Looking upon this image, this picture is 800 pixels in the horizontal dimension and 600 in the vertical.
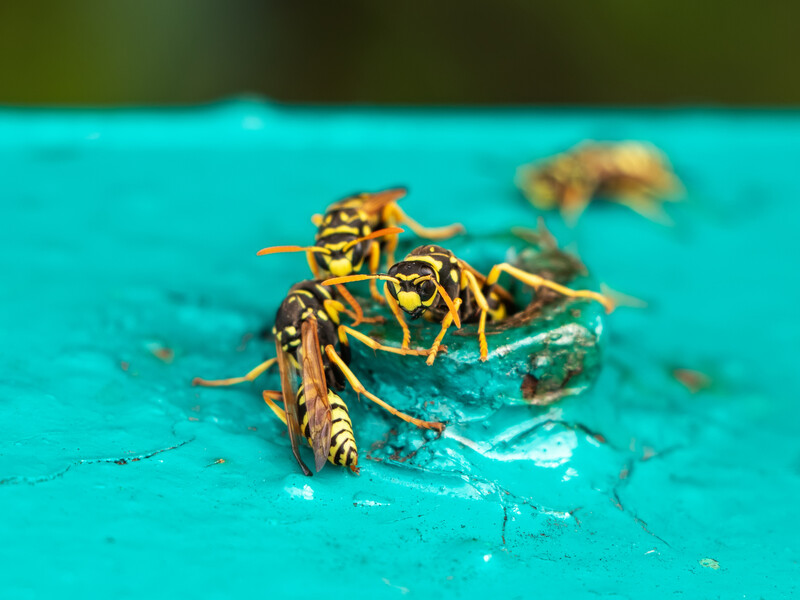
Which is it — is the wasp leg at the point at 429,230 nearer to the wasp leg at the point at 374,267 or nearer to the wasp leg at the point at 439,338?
the wasp leg at the point at 374,267

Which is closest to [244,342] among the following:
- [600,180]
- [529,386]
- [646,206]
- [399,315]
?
[399,315]

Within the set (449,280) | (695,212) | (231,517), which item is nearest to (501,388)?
(449,280)

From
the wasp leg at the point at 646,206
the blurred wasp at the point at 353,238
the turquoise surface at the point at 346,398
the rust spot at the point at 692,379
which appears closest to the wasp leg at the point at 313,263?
the blurred wasp at the point at 353,238

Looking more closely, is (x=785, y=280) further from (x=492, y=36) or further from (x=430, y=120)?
(x=492, y=36)

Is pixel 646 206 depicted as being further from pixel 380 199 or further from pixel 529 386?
pixel 529 386

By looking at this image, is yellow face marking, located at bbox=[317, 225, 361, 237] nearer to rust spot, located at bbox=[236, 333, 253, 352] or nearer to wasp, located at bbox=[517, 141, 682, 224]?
rust spot, located at bbox=[236, 333, 253, 352]

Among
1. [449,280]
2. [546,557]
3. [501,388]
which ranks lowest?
[546,557]

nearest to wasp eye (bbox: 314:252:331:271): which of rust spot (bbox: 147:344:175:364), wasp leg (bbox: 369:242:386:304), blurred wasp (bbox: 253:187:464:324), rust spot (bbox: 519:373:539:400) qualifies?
blurred wasp (bbox: 253:187:464:324)
